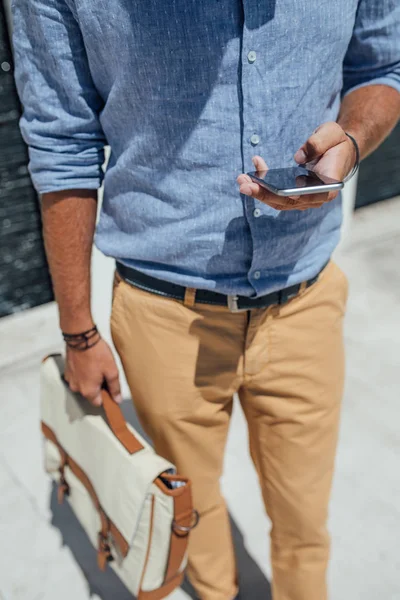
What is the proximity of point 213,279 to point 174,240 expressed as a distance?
117mm

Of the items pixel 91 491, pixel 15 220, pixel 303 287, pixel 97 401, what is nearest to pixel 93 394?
pixel 97 401

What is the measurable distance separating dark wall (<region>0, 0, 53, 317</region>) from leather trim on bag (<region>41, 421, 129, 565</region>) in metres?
1.38

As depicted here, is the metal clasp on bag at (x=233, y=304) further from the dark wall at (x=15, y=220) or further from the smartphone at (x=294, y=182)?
the dark wall at (x=15, y=220)

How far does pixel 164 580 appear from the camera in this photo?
1.52m

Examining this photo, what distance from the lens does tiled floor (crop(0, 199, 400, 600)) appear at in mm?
1984

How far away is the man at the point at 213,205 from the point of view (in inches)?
44.6

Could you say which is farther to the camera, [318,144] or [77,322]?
[77,322]

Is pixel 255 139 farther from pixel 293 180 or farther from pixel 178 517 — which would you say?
pixel 178 517

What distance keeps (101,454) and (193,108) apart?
845 millimetres

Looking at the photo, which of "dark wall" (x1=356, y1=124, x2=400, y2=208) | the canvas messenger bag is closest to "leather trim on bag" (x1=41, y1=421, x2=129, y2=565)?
the canvas messenger bag

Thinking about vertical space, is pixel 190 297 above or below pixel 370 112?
below

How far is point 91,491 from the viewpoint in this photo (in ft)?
5.42

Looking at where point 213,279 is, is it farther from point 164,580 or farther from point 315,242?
point 164,580

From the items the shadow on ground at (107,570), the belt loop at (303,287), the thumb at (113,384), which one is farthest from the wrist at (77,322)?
the shadow on ground at (107,570)
